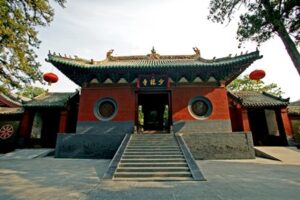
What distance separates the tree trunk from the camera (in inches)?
224

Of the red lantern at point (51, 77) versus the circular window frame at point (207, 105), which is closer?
the circular window frame at point (207, 105)

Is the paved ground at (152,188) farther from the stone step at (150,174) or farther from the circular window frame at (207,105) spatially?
the circular window frame at (207,105)

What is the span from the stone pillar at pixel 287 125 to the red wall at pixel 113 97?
33.6 feet

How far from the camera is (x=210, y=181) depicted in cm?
461

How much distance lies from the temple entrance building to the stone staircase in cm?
162

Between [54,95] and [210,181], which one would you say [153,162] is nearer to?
[210,181]

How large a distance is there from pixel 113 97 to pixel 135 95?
1298 mm

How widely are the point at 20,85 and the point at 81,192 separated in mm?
7058

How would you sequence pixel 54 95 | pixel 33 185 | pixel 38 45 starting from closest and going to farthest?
pixel 33 185 → pixel 38 45 → pixel 54 95

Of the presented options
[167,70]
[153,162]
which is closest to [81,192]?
[153,162]

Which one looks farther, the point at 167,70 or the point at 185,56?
the point at 185,56

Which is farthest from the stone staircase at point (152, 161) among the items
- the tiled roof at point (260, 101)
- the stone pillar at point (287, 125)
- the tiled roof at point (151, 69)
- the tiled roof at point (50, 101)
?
A: the stone pillar at point (287, 125)

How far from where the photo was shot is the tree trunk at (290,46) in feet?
18.6

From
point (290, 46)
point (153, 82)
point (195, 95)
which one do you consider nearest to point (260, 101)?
point (195, 95)
